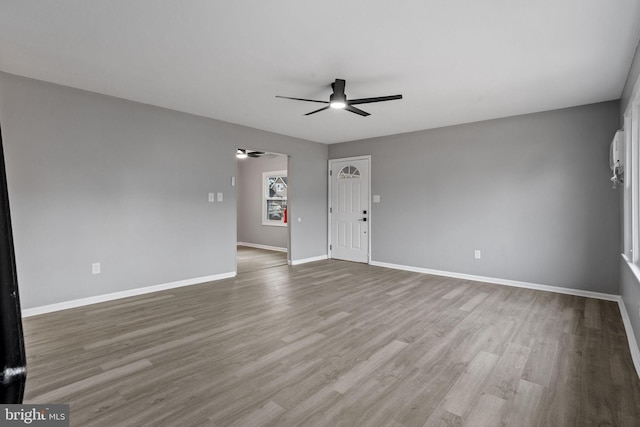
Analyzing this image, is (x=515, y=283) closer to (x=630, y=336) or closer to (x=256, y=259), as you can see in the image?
(x=630, y=336)

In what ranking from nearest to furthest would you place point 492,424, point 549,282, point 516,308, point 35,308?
point 492,424, point 35,308, point 516,308, point 549,282

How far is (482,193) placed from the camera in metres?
5.23

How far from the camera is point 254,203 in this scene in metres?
9.07

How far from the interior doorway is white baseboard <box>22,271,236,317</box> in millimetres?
2613

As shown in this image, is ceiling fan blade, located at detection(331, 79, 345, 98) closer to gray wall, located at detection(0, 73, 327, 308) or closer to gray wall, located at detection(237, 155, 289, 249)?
gray wall, located at detection(0, 73, 327, 308)

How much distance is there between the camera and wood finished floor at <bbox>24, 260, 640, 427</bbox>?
2051mm

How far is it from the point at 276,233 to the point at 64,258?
504 centimetres

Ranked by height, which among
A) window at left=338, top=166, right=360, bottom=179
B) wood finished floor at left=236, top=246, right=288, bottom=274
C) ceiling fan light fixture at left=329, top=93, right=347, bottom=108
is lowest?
wood finished floor at left=236, top=246, right=288, bottom=274

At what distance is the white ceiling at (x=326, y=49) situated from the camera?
2.35 m

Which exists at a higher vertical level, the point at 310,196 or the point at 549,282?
the point at 310,196

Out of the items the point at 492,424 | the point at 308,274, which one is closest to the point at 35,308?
the point at 308,274

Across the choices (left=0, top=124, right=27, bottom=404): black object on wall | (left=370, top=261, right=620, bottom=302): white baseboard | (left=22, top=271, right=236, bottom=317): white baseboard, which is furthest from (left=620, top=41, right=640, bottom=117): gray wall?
(left=22, top=271, right=236, bottom=317): white baseboard

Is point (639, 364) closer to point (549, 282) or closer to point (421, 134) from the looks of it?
point (549, 282)

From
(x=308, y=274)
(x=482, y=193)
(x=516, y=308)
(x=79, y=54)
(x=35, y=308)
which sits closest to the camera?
(x=79, y=54)
